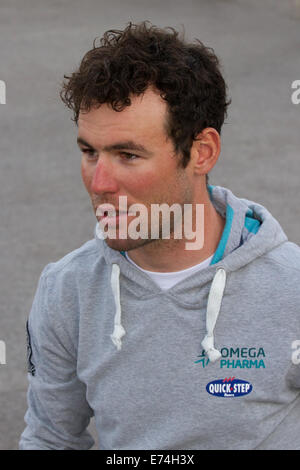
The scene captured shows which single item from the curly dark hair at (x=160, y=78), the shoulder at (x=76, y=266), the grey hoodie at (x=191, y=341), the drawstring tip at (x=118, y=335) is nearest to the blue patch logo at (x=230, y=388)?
the grey hoodie at (x=191, y=341)

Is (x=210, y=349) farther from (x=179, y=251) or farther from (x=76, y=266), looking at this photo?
(x=76, y=266)

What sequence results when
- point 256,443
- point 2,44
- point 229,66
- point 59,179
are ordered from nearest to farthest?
1. point 256,443
2. point 59,179
3. point 229,66
4. point 2,44

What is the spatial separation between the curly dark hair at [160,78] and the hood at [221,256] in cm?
27

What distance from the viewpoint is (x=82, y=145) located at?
2.34 metres

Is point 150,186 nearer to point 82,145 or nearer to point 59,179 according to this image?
point 82,145

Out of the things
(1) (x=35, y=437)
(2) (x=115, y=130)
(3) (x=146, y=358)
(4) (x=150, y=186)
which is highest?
(2) (x=115, y=130)

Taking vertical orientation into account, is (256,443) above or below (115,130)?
below

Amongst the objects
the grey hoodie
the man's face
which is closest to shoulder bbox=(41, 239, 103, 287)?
the grey hoodie

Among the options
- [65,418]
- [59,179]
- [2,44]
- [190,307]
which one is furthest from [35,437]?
[2,44]

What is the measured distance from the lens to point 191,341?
7.92 feet

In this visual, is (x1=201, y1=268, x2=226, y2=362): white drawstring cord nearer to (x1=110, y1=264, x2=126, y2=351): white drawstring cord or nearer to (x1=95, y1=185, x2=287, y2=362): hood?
(x1=95, y1=185, x2=287, y2=362): hood

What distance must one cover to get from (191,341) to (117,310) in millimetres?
245

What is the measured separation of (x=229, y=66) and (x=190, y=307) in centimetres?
720

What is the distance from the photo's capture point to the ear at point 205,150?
241cm
